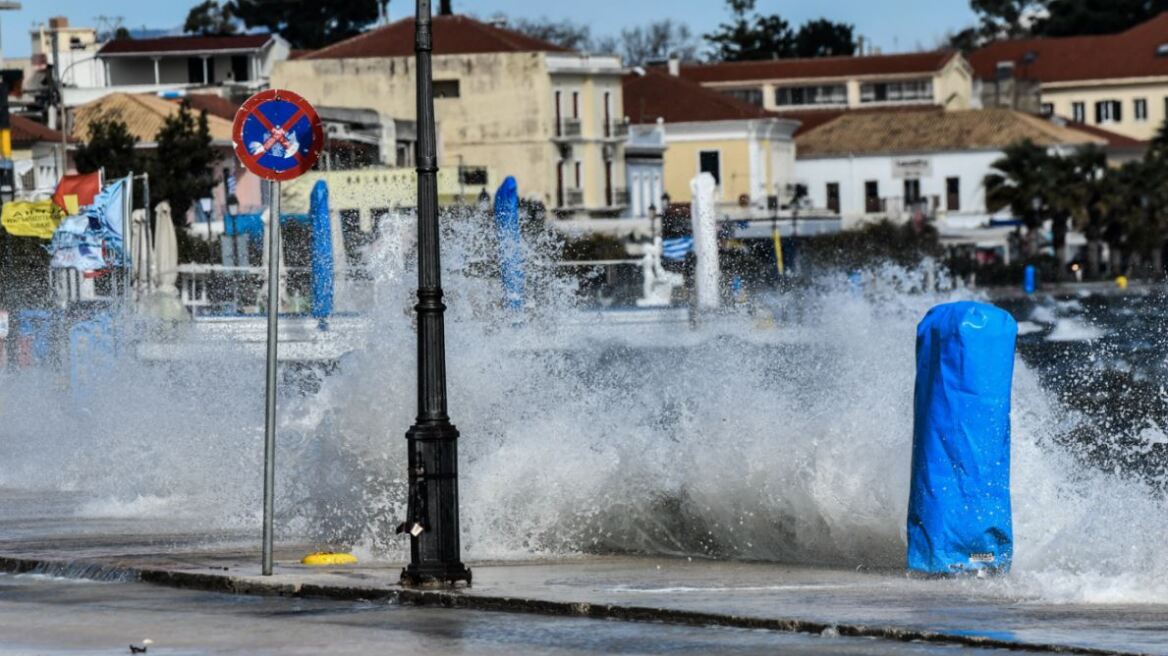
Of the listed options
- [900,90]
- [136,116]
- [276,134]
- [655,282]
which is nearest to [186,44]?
[136,116]

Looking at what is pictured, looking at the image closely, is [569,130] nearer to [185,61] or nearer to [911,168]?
[911,168]

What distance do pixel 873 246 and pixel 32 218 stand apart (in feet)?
203

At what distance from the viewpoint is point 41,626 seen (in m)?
13.3

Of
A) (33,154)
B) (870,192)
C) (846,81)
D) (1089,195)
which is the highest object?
(846,81)

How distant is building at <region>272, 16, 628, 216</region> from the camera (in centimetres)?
9550

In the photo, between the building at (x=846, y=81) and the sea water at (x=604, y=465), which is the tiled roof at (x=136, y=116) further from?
the sea water at (x=604, y=465)

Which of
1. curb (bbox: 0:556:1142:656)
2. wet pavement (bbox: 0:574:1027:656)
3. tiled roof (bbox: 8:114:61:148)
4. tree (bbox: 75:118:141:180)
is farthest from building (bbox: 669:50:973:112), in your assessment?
wet pavement (bbox: 0:574:1027:656)

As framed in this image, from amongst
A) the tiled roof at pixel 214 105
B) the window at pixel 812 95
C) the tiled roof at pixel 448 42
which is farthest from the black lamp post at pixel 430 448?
the window at pixel 812 95

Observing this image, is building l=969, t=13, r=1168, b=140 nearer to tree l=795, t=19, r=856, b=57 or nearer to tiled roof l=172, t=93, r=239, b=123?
tree l=795, t=19, r=856, b=57

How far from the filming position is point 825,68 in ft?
452

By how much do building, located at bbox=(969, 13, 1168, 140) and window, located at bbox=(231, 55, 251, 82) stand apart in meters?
49.9

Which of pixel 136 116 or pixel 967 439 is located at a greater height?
pixel 136 116

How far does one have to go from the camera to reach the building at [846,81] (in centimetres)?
13550

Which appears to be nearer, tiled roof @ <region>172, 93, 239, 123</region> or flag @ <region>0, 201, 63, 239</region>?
flag @ <region>0, 201, 63, 239</region>
